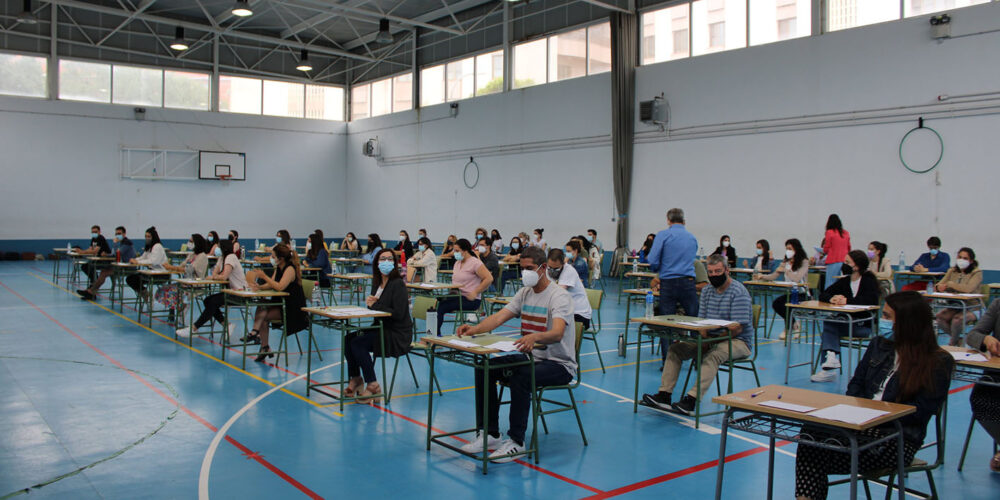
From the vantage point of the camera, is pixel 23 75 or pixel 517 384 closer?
pixel 517 384

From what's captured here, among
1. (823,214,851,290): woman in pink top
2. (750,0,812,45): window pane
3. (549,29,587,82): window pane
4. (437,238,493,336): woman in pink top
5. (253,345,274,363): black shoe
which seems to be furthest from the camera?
(549,29,587,82): window pane

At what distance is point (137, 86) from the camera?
2445 cm

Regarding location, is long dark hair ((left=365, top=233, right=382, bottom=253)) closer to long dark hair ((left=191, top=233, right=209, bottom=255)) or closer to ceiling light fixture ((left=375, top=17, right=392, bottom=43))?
long dark hair ((left=191, top=233, right=209, bottom=255))

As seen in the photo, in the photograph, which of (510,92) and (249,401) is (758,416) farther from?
(510,92)

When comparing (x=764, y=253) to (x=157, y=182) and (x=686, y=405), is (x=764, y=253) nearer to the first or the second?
(x=686, y=405)

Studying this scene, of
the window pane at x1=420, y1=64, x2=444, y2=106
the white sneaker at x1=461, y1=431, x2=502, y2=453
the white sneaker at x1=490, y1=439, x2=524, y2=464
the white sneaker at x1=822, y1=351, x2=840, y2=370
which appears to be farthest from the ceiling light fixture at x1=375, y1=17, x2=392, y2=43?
the white sneaker at x1=490, y1=439, x2=524, y2=464

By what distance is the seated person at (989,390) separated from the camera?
4486mm

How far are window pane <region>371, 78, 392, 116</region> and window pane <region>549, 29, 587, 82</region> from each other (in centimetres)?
822

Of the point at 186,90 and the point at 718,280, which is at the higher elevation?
the point at 186,90

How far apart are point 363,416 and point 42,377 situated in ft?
12.2

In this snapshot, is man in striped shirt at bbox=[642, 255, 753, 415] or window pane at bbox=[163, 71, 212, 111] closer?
man in striped shirt at bbox=[642, 255, 753, 415]

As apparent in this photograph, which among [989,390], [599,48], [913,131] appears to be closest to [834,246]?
[913,131]

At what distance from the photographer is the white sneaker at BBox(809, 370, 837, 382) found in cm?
755

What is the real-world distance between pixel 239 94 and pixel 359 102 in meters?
4.35
